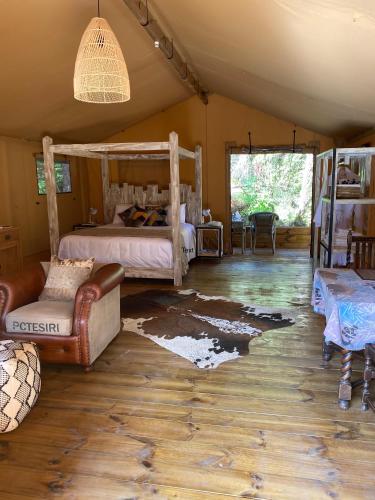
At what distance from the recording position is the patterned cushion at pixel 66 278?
10.6 ft

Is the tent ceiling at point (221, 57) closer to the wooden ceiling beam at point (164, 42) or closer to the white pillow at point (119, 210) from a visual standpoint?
the wooden ceiling beam at point (164, 42)

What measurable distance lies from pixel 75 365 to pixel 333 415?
1918mm

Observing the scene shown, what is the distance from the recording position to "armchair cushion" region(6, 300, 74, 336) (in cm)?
284

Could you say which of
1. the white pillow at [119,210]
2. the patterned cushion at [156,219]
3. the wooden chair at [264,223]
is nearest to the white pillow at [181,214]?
the patterned cushion at [156,219]

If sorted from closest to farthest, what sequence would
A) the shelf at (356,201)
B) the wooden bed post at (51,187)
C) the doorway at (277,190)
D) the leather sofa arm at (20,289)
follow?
the leather sofa arm at (20,289), the shelf at (356,201), the wooden bed post at (51,187), the doorway at (277,190)

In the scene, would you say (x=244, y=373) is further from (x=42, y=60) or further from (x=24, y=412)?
(x=42, y=60)

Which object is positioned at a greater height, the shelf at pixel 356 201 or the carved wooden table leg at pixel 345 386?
the shelf at pixel 356 201

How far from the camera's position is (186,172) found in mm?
7887

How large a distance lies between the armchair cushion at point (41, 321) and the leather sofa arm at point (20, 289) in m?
0.07

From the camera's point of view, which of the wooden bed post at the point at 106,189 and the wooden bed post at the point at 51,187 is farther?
the wooden bed post at the point at 106,189

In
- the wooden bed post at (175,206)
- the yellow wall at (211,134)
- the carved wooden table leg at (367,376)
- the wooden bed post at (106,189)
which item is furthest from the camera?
the yellow wall at (211,134)

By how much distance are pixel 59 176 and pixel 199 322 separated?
4670mm

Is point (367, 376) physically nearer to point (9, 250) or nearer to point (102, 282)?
point (102, 282)

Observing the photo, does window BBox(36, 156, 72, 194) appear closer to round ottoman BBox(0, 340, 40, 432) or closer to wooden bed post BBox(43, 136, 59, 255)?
wooden bed post BBox(43, 136, 59, 255)
